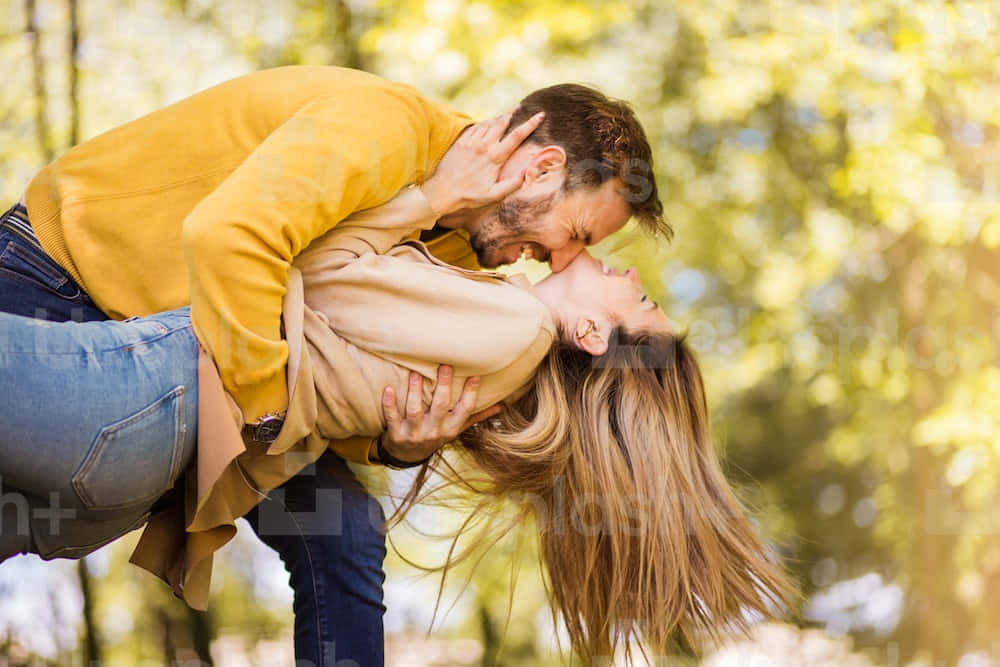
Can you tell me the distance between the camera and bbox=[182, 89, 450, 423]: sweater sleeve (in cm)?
151

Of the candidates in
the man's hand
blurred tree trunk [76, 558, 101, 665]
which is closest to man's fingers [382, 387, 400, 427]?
the man's hand

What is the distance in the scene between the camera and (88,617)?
3.92 meters

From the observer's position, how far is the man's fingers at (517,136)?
203cm

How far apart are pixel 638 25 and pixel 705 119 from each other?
1.61 ft

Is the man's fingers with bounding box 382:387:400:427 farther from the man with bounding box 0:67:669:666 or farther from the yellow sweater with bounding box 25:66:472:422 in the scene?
the yellow sweater with bounding box 25:66:472:422

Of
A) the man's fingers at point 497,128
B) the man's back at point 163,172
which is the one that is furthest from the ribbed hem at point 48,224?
the man's fingers at point 497,128

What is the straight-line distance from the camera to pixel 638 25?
4570 millimetres

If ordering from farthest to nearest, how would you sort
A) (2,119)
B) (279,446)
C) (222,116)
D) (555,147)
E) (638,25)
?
(638,25) < (2,119) < (555,147) < (222,116) < (279,446)

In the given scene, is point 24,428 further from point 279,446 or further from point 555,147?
point 555,147

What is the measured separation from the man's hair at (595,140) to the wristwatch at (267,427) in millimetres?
724

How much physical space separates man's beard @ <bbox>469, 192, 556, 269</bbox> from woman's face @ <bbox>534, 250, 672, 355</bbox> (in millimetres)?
90

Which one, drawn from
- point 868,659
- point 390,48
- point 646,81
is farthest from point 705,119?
point 868,659

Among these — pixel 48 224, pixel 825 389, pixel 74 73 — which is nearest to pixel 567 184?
pixel 48 224

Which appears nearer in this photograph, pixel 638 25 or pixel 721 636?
pixel 721 636
